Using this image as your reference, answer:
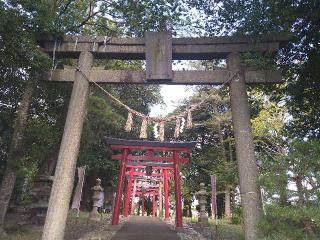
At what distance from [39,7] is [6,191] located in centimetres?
465

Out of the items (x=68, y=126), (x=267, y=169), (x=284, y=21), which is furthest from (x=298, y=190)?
(x=68, y=126)

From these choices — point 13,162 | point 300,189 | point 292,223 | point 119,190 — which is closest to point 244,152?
point 300,189

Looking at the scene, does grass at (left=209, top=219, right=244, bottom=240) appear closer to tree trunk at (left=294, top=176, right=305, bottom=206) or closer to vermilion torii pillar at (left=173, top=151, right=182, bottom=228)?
vermilion torii pillar at (left=173, top=151, right=182, bottom=228)

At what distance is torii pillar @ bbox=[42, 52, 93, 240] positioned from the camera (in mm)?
6469

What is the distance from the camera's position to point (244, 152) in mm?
6816

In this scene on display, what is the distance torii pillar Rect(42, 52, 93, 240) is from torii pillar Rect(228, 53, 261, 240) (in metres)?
3.41

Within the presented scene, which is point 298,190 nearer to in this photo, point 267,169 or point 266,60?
point 267,169

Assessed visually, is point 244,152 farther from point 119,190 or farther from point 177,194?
point 119,190

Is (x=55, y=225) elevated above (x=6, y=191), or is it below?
below

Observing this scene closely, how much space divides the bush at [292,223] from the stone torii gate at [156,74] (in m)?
1.24

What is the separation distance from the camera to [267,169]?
5.50 meters

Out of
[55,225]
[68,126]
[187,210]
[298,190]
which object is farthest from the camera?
[187,210]

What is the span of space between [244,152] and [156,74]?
2613 millimetres

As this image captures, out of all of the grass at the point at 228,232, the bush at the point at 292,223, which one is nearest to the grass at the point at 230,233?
the grass at the point at 228,232
